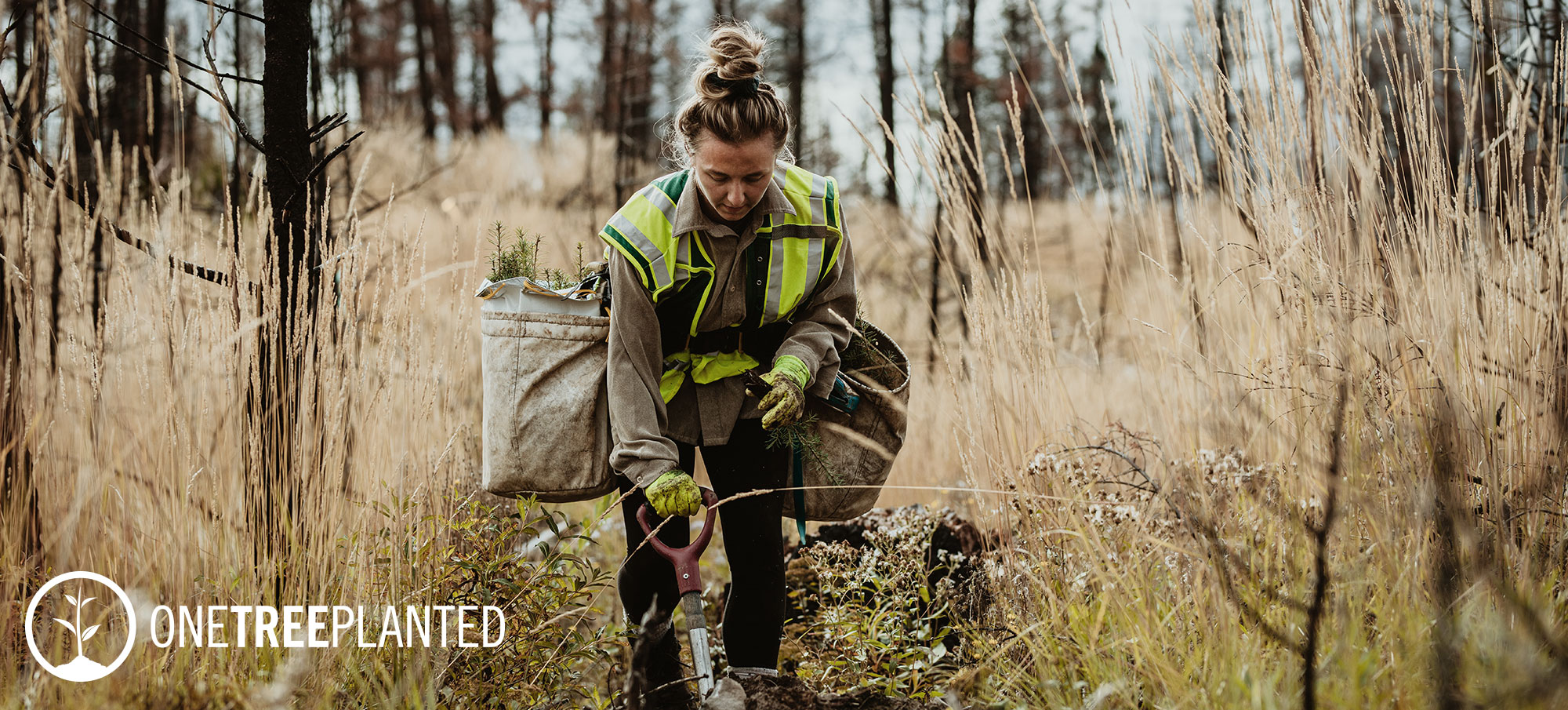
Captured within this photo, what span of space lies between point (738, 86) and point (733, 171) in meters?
0.20

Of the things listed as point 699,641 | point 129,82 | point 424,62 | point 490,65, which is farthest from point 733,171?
point 490,65

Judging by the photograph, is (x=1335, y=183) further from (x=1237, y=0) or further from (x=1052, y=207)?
(x=1052, y=207)

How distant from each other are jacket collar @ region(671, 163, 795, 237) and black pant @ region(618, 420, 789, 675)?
0.46m

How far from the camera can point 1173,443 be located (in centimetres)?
247

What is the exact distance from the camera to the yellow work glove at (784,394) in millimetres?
1889

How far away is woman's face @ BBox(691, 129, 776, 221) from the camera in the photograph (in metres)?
1.92

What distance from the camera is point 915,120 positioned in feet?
7.47

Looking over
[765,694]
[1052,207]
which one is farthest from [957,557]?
[1052,207]

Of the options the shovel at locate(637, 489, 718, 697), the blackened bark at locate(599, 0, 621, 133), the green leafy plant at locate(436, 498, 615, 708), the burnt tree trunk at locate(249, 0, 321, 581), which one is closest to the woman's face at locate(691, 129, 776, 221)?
the shovel at locate(637, 489, 718, 697)

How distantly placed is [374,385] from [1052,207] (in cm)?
1598

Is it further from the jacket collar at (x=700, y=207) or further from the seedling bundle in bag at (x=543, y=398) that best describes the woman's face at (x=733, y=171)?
the seedling bundle in bag at (x=543, y=398)

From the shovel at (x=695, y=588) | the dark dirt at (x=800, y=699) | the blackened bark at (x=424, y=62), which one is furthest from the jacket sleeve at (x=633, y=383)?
the blackened bark at (x=424, y=62)

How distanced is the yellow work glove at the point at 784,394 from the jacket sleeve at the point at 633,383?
0.22 metres

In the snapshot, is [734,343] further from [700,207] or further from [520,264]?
[520,264]
